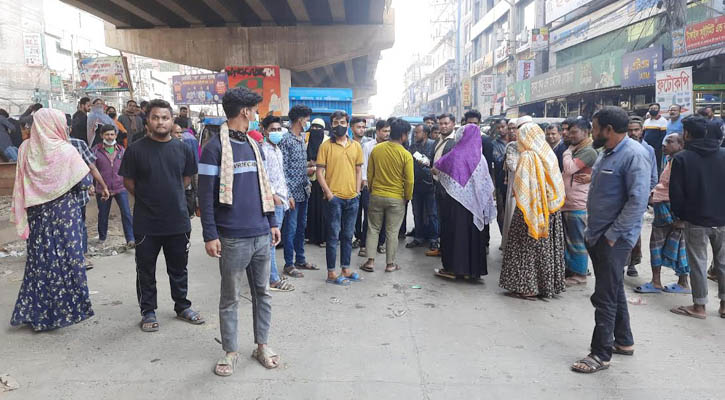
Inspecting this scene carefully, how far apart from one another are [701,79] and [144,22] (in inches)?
673

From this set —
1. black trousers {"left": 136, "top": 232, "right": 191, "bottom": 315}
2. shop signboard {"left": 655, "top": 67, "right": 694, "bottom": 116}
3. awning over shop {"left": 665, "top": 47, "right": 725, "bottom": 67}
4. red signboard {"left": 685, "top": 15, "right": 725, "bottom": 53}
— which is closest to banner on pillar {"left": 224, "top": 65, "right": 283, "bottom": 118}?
shop signboard {"left": 655, "top": 67, "right": 694, "bottom": 116}

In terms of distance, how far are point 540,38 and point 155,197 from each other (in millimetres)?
27109

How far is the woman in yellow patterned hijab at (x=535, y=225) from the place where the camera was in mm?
4629

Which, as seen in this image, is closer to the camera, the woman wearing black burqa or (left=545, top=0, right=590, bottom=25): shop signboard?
the woman wearing black burqa

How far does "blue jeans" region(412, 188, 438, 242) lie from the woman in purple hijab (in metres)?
1.55

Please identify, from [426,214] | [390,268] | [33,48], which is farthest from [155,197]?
[33,48]

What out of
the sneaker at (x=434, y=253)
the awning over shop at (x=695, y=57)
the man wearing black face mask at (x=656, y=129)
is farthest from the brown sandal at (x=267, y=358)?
the awning over shop at (x=695, y=57)

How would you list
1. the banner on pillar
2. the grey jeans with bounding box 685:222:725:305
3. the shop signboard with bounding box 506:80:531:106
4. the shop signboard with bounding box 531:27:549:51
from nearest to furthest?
the grey jeans with bounding box 685:222:725:305
the banner on pillar
the shop signboard with bounding box 506:80:531:106
the shop signboard with bounding box 531:27:549:51

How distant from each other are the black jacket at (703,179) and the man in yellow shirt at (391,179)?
251cm

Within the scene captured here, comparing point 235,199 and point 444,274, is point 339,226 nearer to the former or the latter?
point 444,274

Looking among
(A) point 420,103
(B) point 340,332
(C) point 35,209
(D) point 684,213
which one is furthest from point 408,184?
(A) point 420,103

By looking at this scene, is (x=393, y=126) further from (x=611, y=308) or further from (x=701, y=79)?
(x=701, y=79)

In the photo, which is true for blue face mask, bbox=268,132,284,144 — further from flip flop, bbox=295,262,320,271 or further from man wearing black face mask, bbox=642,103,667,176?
man wearing black face mask, bbox=642,103,667,176

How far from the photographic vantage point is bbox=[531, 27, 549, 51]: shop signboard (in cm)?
2677
